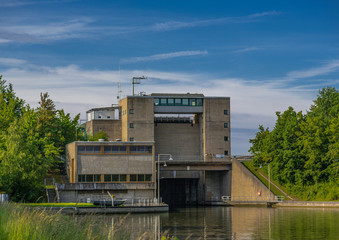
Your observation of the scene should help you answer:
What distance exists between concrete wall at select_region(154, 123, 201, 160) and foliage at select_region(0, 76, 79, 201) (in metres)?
18.8

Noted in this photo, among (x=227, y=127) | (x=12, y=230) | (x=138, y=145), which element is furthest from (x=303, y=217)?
(x=12, y=230)

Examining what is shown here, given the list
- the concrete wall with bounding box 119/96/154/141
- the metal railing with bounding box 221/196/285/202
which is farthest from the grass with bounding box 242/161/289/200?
the concrete wall with bounding box 119/96/154/141

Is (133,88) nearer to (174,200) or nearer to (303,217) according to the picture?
(174,200)

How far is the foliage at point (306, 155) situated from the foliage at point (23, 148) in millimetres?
35511

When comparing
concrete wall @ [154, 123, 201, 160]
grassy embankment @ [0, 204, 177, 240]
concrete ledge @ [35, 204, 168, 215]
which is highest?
concrete wall @ [154, 123, 201, 160]

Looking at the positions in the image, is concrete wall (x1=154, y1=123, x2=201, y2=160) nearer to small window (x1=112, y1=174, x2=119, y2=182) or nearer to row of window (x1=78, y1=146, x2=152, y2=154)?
row of window (x1=78, y1=146, x2=152, y2=154)

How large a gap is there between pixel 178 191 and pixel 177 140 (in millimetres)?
10959

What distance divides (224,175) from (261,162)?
6.86 metres

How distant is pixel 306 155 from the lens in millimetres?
85062

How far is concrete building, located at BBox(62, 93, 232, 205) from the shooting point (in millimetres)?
82000

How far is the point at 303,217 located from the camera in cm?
6062

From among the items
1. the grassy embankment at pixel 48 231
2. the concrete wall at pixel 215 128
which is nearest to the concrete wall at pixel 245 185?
the concrete wall at pixel 215 128

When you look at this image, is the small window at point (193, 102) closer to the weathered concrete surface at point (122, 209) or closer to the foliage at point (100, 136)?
the foliage at point (100, 136)

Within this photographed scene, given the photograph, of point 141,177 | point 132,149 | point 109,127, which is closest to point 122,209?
point 141,177
